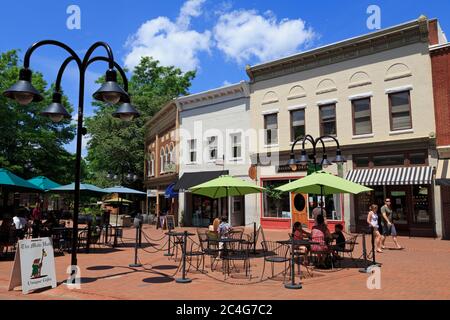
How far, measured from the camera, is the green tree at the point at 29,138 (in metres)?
30.6

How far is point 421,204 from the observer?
58.6 ft

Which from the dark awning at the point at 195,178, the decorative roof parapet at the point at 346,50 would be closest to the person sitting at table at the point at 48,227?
the dark awning at the point at 195,178

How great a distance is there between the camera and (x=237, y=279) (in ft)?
29.3

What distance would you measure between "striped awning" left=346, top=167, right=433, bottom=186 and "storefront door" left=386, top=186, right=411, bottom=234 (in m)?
0.86

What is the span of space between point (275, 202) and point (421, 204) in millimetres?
8011

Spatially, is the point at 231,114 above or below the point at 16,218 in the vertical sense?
above

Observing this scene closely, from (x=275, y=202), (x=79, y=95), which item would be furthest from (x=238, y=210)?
(x=79, y=95)

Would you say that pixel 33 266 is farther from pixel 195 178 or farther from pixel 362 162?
pixel 195 178

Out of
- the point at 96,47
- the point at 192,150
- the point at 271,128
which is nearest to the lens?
the point at 96,47

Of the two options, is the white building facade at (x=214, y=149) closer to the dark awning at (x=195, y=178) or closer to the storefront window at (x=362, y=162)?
the dark awning at (x=195, y=178)

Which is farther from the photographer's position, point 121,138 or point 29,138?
point 121,138

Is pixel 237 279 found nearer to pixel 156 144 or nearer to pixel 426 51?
pixel 426 51
